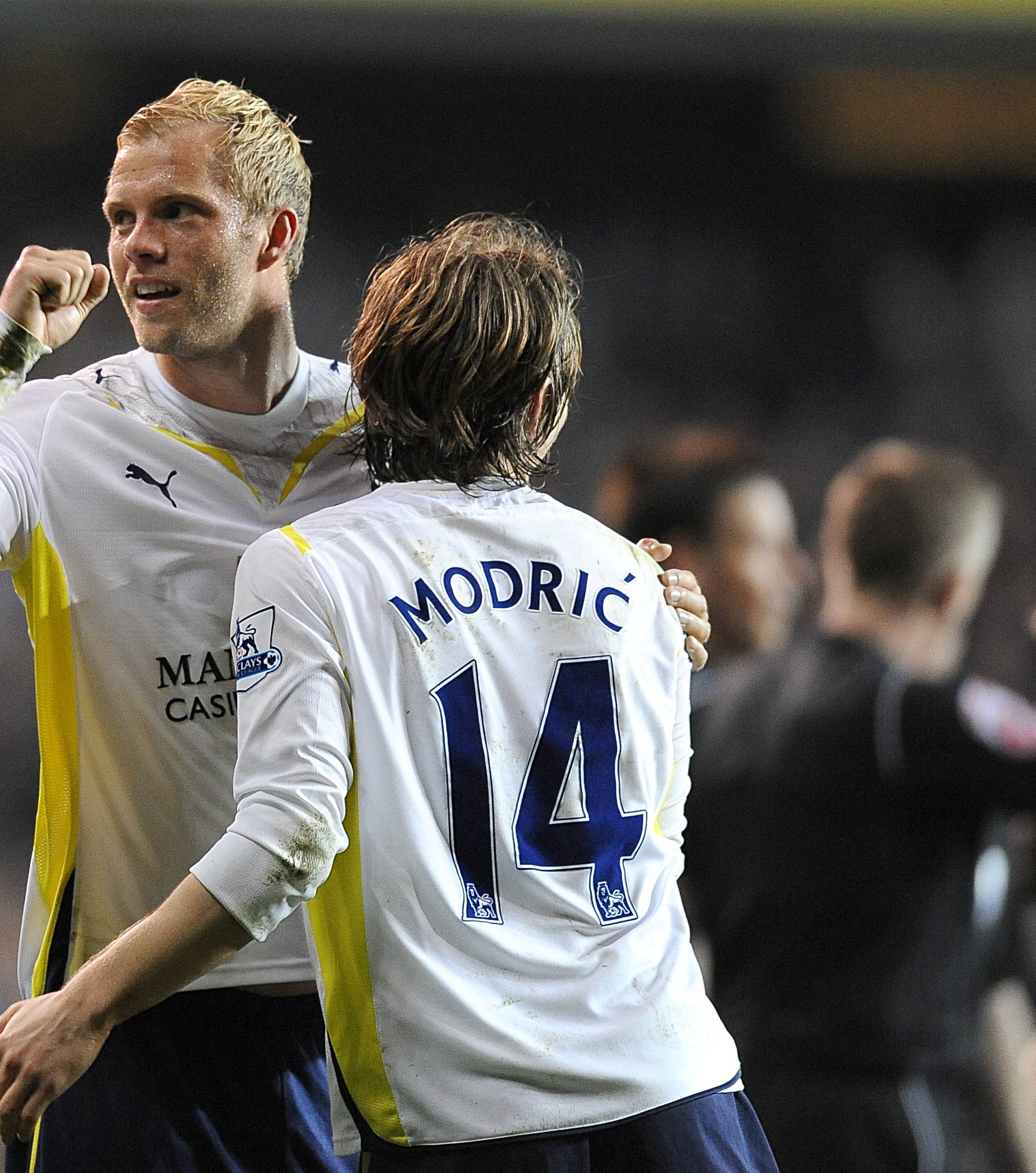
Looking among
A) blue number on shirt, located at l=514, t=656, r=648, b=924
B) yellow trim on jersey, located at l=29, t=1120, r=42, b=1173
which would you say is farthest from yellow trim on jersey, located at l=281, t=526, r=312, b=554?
yellow trim on jersey, located at l=29, t=1120, r=42, b=1173

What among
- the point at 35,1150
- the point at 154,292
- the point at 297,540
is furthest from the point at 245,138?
the point at 35,1150

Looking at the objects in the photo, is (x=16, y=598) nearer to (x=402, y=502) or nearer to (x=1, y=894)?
(x=1, y=894)

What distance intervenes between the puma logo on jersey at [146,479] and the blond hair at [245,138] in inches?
13.3

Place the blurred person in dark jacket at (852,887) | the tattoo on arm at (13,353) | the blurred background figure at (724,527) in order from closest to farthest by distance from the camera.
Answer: the tattoo on arm at (13,353) < the blurred person in dark jacket at (852,887) < the blurred background figure at (724,527)

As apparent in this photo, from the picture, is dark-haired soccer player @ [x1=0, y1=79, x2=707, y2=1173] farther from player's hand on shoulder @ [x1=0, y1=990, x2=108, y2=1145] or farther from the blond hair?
player's hand on shoulder @ [x1=0, y1=990, x2=108, y2=1145]

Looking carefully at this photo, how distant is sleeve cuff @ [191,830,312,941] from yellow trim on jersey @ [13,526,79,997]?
0.51m

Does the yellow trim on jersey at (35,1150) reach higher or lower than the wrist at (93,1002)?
lower

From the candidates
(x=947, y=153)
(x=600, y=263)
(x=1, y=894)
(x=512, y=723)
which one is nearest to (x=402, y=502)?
(x=512, y=723)

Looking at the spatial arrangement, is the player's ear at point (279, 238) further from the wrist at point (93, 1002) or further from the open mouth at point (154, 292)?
the wrist at point (93, 1002)

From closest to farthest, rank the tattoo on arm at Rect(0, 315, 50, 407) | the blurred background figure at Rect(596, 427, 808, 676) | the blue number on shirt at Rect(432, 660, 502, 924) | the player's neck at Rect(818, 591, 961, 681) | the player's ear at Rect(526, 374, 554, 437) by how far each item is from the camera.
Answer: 1. the blue number on shirt at Rect(432, 660, 502, 924)
2. the player's ear at Rect(526, 374, 554, 437)
3. the tattoo on arm at Rect(0, 315, 50, 407)
4. the player's neck at Rect(818, 591, 961, 681)
5. the blurred background figure at Rect(596, 427, 808, 676)

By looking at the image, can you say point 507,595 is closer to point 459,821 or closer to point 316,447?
point 459,821

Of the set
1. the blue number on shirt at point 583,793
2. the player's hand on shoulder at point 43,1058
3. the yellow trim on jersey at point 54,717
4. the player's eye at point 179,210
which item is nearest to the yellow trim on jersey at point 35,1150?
the yellow trim on jersey at point 54,717

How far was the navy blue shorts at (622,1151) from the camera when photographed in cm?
125

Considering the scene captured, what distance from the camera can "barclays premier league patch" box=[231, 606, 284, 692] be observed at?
1.25m
